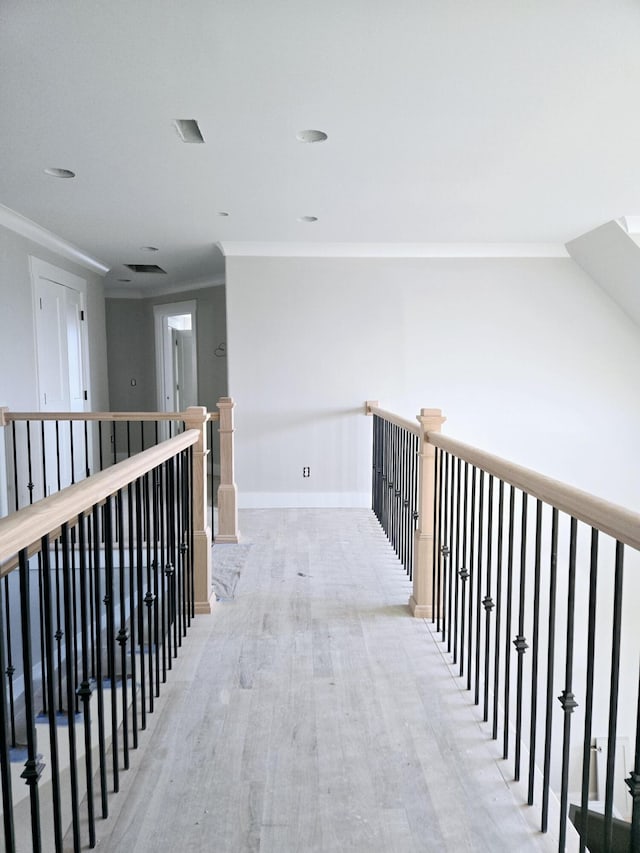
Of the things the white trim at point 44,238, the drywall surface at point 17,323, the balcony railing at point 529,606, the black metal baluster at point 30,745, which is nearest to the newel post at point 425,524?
the balcony railing at point 529,606

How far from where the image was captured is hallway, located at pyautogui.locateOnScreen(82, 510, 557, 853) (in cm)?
142

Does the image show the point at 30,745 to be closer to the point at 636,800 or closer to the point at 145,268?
the point at 636,800

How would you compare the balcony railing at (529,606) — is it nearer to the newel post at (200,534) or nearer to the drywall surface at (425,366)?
the drywall surface at (425,366)

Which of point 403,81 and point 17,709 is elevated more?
point 403,81

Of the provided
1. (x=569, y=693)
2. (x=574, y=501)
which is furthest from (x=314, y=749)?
(x=574, y=501)

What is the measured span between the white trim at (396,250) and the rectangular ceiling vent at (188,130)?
225 cm

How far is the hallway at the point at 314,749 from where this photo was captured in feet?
4.64

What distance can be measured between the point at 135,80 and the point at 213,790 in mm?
2574

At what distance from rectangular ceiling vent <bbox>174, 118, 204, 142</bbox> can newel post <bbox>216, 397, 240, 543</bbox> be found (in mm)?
1696

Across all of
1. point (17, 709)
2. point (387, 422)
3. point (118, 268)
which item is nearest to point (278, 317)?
point (387, 422)

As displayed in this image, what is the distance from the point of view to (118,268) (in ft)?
20.6

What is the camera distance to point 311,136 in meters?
2.81

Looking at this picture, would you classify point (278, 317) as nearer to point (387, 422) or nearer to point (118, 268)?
point (387, 422)

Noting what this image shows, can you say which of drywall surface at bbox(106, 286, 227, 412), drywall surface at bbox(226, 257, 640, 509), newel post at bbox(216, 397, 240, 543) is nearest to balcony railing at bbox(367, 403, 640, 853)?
drywall surface at bbox(226, 257, 640, 509)
